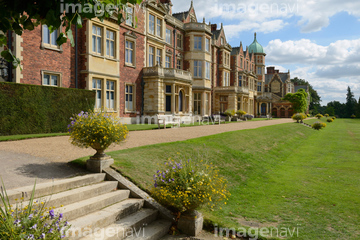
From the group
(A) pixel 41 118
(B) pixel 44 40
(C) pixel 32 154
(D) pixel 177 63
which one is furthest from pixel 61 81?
(D) pixel 177 63

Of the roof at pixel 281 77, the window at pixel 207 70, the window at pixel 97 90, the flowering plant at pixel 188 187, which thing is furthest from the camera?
the roof at pixel 281 77

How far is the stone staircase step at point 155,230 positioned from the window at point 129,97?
18130mm

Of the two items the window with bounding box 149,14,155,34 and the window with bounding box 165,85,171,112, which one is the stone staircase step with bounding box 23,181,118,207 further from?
the window with bounding box 149,14,155,34

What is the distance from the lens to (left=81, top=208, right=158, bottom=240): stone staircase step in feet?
15.4

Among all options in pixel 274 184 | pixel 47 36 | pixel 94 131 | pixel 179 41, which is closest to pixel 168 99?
pixel 179 41

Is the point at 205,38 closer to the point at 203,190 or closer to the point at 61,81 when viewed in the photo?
the point at 61,81

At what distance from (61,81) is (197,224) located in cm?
1511

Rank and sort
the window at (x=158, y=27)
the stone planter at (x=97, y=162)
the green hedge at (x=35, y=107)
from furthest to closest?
1. the window at (x=158, y=27)
2. the green hedge at (x=35, y=107)
3. the stone planter at (x=97, y=162)

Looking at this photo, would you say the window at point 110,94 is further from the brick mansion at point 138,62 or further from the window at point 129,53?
the window at point 129,53

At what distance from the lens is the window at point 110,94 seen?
68.7 ft

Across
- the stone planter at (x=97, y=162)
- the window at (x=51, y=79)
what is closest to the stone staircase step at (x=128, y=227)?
the stone planter at (x=97, y=162)

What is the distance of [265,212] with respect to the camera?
274 inches

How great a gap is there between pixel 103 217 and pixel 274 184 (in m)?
6.67

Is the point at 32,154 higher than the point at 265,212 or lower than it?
higher
